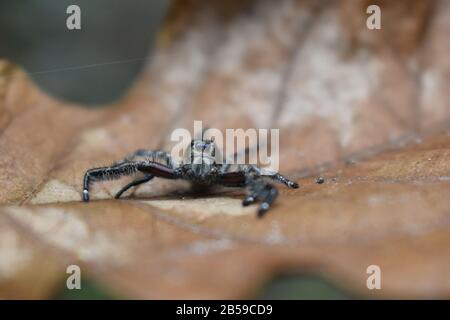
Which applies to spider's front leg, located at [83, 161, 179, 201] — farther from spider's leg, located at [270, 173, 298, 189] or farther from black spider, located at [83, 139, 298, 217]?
spider's leg, located at [270, 173, 298, 189]

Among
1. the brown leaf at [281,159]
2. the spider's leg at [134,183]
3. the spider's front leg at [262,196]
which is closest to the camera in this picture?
the brown leaf at [281,159]

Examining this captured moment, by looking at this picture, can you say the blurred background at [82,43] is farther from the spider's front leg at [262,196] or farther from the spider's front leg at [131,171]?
the spider's front leg at [262,196]

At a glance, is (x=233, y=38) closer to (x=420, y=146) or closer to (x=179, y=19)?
(x=179, y=19)

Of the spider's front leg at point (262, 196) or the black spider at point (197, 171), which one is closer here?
the spider's front leg at point (262, 196)

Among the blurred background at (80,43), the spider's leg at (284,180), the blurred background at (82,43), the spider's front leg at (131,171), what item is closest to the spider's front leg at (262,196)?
the spider's leg at (284,180)

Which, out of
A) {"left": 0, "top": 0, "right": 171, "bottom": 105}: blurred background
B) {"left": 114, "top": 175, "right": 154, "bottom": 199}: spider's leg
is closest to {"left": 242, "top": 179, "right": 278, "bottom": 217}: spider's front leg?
{"left": 114, "top": 175, "right": 154, "bottom": 199}: spider's leg

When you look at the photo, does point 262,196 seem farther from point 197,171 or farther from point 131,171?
point 131,171

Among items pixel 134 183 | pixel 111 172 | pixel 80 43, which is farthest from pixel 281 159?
pixel 80 43
